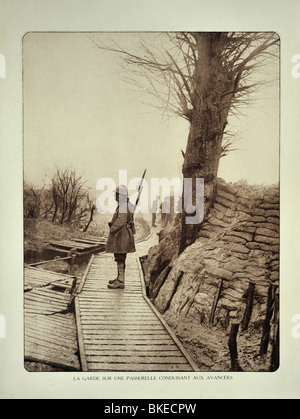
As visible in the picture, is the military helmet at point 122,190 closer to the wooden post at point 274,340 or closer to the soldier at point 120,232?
the soldier at point 120,232

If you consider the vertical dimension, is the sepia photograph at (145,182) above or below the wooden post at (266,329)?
above

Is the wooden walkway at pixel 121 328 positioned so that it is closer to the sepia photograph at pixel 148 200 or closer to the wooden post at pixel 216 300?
the sepia photograph at pixel 148 200

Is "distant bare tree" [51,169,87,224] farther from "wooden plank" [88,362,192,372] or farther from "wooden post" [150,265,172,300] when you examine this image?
"wooden plank" [88,362,192,372]

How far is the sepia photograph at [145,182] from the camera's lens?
2.41 metres

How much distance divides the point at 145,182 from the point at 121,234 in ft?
1.12

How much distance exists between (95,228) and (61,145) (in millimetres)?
533

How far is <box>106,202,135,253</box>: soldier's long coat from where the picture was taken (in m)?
2.44

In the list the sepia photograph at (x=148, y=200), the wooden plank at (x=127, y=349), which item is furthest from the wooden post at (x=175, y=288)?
the wooden plank at (x=127, y=349)

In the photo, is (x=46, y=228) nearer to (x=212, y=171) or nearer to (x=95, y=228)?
(x=95, y=228)

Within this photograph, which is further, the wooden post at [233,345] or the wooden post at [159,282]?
the wooden post at [159,282]

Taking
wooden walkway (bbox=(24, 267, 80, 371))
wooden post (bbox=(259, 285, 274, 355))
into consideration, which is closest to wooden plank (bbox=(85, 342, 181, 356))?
wooden walkway (bbox=(24, 267, 80, 371))

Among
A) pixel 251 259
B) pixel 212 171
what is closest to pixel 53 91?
pixel 212 171

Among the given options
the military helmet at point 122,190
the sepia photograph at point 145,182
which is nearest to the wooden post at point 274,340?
the sepia photograph at point 145,182

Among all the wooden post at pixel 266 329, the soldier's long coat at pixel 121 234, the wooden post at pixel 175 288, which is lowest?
the wooden post at pixel 266 329
